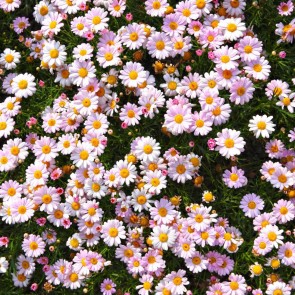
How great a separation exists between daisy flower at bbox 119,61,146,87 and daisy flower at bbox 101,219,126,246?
1125 millimetres

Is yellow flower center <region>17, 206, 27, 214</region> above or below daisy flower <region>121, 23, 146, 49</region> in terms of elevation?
below

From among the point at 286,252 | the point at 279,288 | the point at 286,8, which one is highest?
the point at 286,8

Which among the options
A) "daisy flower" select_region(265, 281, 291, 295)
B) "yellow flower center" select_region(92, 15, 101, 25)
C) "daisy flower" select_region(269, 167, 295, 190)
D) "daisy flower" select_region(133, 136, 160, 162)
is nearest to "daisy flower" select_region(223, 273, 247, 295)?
"daisy flower" select_region(265, 281, 291, 295)

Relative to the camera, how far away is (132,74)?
3918 mm

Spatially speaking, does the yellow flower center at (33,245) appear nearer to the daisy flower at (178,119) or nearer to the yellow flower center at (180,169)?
the yellow flower center at (180,169)

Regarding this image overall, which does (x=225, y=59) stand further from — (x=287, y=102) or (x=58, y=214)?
(x=58, y=214)

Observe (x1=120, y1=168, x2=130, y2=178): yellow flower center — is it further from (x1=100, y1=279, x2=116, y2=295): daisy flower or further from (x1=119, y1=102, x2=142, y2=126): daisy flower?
(x1=100, y1=279, x2=116, y2=295): daisy flower

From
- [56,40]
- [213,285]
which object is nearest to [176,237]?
[213,285]

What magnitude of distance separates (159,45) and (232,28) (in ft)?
1.96

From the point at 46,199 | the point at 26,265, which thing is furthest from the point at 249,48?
the point at 26,265

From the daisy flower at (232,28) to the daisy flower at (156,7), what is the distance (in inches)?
19.2

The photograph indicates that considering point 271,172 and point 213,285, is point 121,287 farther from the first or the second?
point 271,172

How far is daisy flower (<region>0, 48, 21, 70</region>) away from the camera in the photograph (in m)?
4.25

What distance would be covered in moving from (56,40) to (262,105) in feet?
6.15
